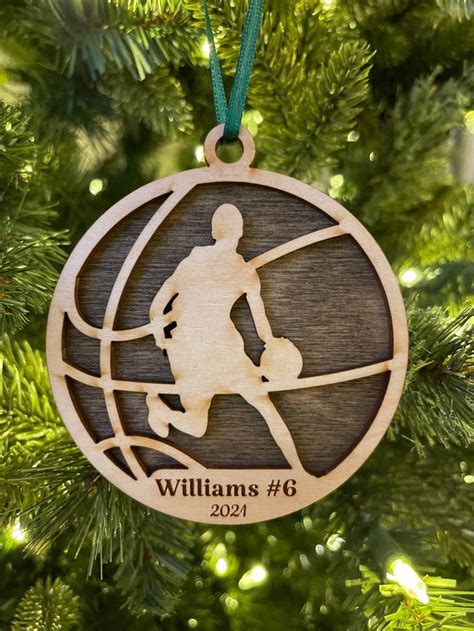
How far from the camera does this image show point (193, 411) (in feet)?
1.67

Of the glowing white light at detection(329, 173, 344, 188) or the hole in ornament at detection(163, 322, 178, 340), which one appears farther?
the glowing white light at detection(329, 173, 344, 188)

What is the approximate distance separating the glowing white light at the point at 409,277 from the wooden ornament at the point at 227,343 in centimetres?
18

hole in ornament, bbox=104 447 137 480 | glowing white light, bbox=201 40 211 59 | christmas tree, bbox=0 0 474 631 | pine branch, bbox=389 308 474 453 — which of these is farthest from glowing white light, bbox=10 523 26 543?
glowing white light, bbox=201 40 211 59

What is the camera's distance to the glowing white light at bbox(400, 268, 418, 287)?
26.5 inches

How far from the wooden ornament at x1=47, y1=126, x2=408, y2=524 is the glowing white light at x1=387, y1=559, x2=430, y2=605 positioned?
2.9 inches

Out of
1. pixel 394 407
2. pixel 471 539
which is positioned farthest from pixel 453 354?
pixel 471 539

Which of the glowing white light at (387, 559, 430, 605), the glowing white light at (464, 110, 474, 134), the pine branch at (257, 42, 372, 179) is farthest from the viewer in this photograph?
the glowing white light at (464, 110, 474, 134)

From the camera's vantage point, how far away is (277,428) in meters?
0.52

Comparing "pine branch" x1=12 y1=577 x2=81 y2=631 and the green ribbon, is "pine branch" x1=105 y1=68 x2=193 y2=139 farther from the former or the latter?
"pine branch" x1=12 y1=577 x2=81 y2=631

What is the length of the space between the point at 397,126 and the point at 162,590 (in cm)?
49

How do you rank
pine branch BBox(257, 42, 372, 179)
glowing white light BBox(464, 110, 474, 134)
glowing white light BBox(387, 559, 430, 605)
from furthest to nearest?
glowing white light BBox(464, 110, 474, 134)
pine branch BBox(257, 42, 372, 179)
glowing white light BBox(387, 559, 430, 605)

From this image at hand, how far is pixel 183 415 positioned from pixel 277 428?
0.07 metres

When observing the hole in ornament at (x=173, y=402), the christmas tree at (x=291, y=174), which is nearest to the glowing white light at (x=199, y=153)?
the christmas tree at (x=291, y=174)

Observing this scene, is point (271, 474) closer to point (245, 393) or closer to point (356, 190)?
point (245, 393)
